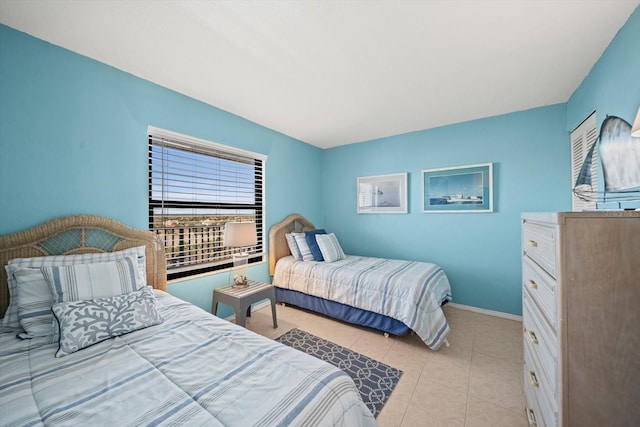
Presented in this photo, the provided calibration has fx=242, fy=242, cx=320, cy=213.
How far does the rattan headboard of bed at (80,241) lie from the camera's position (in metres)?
1.59

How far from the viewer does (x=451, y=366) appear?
2.08 metres

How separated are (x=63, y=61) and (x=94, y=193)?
1.01 meters

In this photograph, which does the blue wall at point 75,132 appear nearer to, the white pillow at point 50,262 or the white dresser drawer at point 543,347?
the white pillow at point 50,262

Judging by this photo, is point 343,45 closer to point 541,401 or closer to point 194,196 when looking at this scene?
point 194,196

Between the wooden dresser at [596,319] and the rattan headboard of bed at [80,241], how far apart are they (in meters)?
2.75

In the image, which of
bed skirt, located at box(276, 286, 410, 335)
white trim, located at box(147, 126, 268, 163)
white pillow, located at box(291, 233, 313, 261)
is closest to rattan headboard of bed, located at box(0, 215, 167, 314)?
white trim, located at box(147, 126, 268, 163)

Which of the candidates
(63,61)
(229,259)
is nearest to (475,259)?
(229,259)

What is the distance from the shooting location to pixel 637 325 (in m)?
0.76

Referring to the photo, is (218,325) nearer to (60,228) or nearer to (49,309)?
(49,309)

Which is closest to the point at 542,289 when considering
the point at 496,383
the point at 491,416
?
the point at 491,416

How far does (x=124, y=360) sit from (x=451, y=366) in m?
2.35

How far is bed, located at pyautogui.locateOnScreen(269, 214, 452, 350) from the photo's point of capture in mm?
2359

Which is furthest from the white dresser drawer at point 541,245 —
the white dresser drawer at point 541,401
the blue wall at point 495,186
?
the blue wall at point 495,186

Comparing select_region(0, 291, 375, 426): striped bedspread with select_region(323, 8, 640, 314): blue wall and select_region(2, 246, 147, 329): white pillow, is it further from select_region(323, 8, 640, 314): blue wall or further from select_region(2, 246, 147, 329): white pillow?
select_region(323, 8, 640, 314): blue wall
